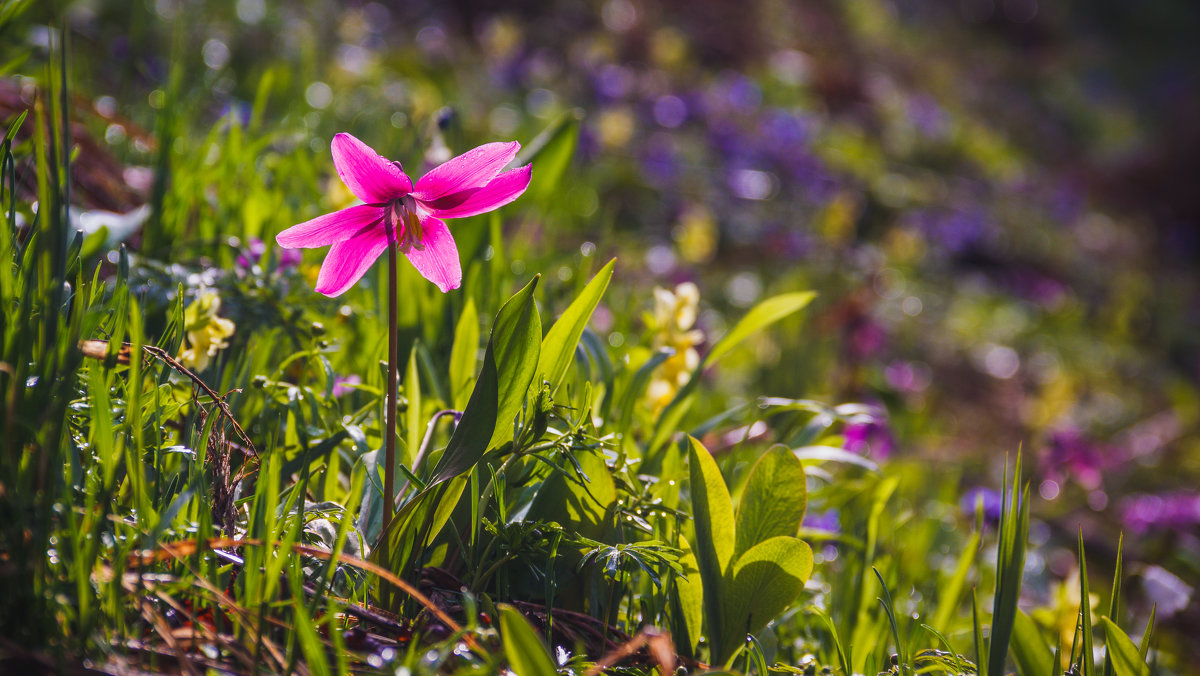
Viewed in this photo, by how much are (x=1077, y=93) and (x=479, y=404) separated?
17.8m

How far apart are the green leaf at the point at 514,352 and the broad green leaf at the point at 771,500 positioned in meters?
0.33

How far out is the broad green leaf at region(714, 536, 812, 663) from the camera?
96 cm

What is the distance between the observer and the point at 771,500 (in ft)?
3.40

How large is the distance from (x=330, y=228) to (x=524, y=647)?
0.44 m

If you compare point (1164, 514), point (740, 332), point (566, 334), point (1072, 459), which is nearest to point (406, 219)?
point (566, 334)

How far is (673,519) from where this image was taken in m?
1.09

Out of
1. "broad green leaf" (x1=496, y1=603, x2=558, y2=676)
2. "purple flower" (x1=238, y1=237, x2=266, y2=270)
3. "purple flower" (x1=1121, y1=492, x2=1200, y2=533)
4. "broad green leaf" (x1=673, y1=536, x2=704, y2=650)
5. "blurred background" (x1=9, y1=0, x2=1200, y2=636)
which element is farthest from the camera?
"purple flower" (x1=1121, y1=492, x2=1200, y2=533)

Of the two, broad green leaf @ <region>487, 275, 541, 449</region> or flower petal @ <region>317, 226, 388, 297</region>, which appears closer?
flower petal @ <region>317, 226, 388, 297</region>

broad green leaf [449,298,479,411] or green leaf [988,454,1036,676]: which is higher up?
broad green leaf [449,298,479,411]

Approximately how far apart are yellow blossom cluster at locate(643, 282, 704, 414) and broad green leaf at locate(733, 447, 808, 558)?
406 mm

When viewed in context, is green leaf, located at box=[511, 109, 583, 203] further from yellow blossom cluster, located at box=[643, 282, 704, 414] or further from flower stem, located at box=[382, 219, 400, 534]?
flower stem, located at box=[382, 219, 400, 534]

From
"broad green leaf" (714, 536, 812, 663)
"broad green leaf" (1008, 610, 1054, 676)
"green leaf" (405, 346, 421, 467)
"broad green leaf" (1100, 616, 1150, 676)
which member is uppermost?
"green leaf" (405, 346, 421, 467)

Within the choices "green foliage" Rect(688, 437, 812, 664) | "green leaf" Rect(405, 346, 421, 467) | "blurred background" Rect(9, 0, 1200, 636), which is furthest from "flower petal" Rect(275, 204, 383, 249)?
"blurred background" Rect(9, 0, 1200, 636)

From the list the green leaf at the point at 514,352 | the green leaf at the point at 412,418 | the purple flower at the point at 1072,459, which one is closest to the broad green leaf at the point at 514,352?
the green leaf at the point at 514,352
